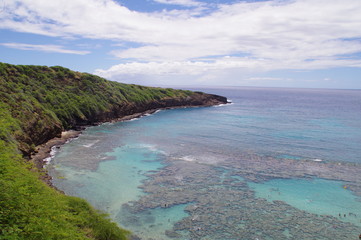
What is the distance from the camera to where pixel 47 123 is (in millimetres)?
43906

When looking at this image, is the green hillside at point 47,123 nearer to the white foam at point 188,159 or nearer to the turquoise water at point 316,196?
the turquoise water at point 316,196

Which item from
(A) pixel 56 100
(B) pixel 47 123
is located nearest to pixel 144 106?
(A) pixel 56 100

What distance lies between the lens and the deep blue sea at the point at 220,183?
20203mm

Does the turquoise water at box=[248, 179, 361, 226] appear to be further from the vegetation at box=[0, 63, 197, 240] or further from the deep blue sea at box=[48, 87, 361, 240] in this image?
the vegetation at box=[0, 63, 197, 240]

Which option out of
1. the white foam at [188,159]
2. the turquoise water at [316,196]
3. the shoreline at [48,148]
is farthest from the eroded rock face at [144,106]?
the turquoise water at [316,196]

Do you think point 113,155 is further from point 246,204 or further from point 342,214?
point 342,214

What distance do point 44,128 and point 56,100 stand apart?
15610 millimetres

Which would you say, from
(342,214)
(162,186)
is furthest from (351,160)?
(162,186)

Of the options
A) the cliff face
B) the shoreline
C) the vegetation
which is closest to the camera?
the vegetation

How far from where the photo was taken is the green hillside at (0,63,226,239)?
11.6 metres

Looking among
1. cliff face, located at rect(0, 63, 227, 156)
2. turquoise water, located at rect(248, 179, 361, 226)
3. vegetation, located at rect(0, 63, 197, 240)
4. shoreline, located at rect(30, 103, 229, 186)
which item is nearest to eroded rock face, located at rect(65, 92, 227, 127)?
cliff face, located at rect(0, 63, 227, 156)

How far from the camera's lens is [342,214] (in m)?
22.1

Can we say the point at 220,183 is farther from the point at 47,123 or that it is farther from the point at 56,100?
the point at 56,100

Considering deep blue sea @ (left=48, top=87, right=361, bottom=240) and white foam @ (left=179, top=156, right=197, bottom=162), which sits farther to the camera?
white foam @ (left=179, top=156, right=197, bottom=162)
